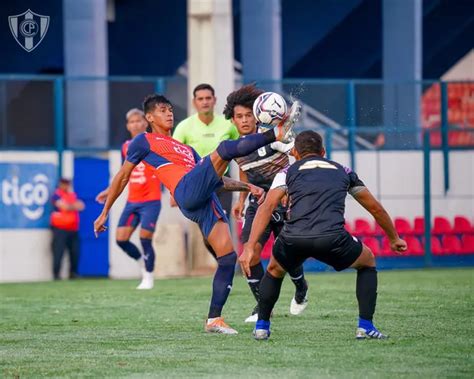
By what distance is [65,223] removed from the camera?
2145cm

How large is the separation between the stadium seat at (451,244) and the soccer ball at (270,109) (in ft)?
41.3

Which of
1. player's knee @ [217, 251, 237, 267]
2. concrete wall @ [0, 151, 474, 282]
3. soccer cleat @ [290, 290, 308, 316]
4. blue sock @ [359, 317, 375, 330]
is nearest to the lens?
blue sock @ [359, 317, 375, 330]

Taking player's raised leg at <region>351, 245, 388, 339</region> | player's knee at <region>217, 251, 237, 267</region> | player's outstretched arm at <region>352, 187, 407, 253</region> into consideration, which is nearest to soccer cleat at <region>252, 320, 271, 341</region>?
player's raised leg at <region>351, 245, 388, 339</region>

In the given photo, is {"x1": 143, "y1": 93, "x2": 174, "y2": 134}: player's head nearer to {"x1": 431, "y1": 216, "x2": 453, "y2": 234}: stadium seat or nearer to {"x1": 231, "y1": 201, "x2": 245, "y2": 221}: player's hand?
{"x1": 231, "y1": 201, "x2": 245, "y2": 221}: player's hand

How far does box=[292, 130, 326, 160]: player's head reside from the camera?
942cm

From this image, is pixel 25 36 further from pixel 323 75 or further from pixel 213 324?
pixel 323 75

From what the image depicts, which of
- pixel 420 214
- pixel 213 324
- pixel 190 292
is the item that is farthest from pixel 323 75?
pixel 213 324

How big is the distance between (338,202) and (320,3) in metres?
27.1

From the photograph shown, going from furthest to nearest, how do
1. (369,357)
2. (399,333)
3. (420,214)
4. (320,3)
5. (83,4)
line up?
1. (320,3)
2. (83,4)
3. (420,214)
4. (399,333)
5. (369,357)

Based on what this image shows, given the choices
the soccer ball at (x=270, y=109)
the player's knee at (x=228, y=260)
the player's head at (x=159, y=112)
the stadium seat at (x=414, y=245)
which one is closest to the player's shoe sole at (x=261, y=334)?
the player's knee at (x=228, y=260)

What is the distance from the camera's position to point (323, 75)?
37.5m

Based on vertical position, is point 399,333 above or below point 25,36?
below

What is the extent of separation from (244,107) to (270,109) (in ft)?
3.38

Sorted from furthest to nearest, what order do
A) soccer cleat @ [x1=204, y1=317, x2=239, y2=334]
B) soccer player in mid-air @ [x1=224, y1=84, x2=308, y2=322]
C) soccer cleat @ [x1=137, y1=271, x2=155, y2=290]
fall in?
soccer cleat @ [x1=137, y1=271, x2=155, y2=290]
soccer player in mid-air @ [x1=224, y1=84, x2=308, y2=322]
soccer cleat @ [x1=204, y1=317, x2=239, y2=334]
